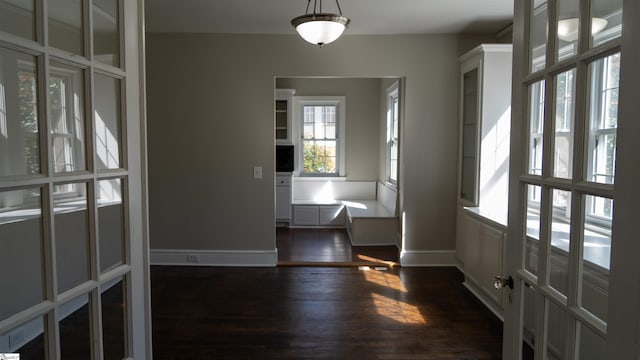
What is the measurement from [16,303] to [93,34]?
772 mm

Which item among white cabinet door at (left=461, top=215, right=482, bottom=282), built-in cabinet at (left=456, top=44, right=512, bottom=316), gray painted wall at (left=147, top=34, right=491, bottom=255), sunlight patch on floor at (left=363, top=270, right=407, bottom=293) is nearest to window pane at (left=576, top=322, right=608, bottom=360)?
built-in cabinet at (left=456, top=44, right=512, bottom=316)

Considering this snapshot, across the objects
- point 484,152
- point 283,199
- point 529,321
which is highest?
point 484,152

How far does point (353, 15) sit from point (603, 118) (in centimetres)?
346

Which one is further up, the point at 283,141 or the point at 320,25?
the point at 320,25

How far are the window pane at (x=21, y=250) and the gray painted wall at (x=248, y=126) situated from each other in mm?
3941

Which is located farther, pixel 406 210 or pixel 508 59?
pixel 406 210

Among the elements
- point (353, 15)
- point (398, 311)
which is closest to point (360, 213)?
point (398, 311)

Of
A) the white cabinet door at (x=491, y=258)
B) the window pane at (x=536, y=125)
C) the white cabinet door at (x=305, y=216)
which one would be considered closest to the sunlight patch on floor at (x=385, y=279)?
the white cabinet door at (x=491, y=258)

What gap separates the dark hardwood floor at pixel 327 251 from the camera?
5.14 meters

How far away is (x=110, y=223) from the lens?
1.36 meters

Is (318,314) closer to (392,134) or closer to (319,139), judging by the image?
(392,134)

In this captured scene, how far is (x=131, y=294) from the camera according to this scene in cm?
146

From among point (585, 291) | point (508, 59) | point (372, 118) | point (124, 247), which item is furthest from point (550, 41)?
point (372, 118)

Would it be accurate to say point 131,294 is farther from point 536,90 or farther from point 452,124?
point 452,124
